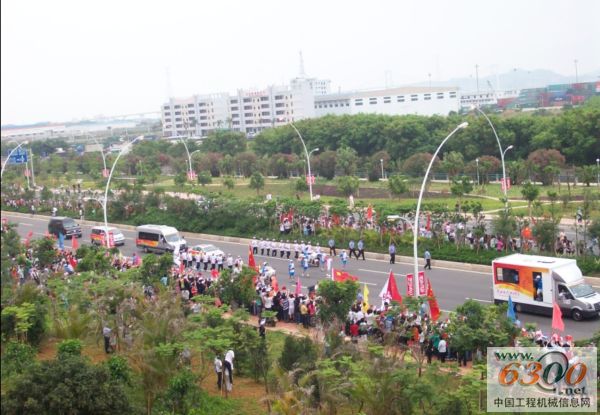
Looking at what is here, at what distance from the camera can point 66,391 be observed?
1267cm

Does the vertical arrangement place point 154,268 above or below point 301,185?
below

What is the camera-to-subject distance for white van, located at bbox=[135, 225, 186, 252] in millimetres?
39500

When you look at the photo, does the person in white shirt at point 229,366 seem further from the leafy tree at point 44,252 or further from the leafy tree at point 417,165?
the leafy tree at point 417,165

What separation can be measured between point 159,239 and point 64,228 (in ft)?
32.5

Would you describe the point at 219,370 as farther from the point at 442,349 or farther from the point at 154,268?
the point at 154,268

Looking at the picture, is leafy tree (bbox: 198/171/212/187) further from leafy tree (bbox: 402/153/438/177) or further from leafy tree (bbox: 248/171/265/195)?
leafy tree (bbox: 402/153/438/177)

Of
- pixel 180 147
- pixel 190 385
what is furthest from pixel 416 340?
pixel 180 147

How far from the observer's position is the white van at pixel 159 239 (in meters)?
39.5

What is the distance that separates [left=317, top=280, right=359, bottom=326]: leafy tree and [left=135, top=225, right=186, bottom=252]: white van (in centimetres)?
1872

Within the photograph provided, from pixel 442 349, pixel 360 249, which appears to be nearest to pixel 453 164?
pixel 360 249

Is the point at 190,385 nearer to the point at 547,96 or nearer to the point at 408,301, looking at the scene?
the point at 408,301

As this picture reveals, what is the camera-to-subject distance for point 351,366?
15367mm

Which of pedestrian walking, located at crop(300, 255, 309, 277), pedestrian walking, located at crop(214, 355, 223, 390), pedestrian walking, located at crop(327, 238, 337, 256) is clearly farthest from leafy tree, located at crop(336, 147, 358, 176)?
pedestrian walking, located at crop(214, 355, 223, 390)

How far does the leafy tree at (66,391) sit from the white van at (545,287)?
48.1 ft
